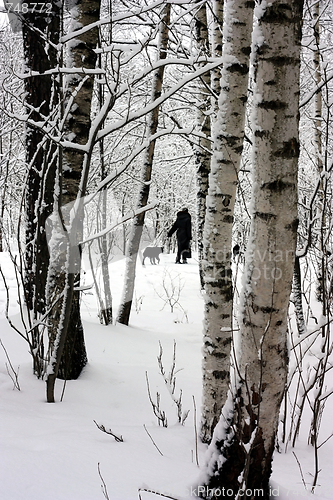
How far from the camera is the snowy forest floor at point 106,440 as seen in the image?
4.58ft

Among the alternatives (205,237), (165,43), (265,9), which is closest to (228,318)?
(205,237)

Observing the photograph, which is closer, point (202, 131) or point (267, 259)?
point (267, 259)

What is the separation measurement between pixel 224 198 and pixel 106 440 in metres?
1.47

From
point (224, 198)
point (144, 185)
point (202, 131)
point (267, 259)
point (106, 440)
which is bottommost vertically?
point (106, 440)

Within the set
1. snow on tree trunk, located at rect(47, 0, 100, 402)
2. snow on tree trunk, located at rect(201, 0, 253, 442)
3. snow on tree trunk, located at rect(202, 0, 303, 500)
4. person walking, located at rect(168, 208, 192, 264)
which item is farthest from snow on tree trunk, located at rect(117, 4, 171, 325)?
person walking, located at rect(168, 208, 192, 264)

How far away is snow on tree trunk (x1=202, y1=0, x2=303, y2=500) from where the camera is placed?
1.29 meters

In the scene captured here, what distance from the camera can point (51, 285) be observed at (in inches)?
107

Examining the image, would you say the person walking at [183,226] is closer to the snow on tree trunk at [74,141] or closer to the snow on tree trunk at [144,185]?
the snow on tree trunk at [144,185]

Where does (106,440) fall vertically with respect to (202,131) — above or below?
below

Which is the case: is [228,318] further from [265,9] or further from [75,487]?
[265,9]

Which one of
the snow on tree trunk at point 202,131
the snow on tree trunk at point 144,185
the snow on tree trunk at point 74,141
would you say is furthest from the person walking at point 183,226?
the snow on tree trunk at point 74,141

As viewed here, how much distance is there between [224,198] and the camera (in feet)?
→ 7.61

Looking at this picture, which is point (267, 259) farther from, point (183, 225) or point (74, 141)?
point (183, 225)

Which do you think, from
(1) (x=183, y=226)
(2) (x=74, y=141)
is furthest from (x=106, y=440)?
(1) (x=183, y=226)
